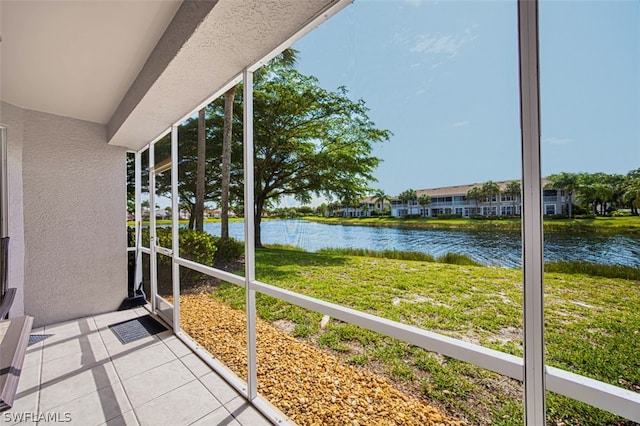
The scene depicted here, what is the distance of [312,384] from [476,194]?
210 cm

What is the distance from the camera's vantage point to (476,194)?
1435 millimetres

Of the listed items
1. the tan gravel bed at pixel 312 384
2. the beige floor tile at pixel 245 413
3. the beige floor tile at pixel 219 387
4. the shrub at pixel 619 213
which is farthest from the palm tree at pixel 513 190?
the beige floor tile at pixel 219 387

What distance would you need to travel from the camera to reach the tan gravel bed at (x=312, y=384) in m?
1.98

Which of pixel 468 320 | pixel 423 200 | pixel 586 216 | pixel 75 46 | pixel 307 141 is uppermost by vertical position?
pixel 75 46

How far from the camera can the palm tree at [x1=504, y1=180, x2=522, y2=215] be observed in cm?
119

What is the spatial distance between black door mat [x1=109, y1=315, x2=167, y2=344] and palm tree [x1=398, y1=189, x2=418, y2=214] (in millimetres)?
A: 3316

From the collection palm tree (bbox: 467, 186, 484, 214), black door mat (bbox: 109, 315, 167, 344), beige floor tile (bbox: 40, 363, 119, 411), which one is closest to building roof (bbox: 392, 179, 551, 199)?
palm tree (bbox: 467, 186, 484, 214)

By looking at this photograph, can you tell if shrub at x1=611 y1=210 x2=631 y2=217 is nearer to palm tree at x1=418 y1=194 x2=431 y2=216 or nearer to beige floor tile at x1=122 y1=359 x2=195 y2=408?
palm tree at x1=418 y1=194 x2=431 y2=216

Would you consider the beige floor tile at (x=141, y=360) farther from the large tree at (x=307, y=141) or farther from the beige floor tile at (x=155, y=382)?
the large tree at (x=307, y=141)

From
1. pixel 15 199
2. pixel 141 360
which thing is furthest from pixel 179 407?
pixel 15 199

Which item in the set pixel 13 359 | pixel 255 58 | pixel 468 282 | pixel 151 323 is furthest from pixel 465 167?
pixel 151 323

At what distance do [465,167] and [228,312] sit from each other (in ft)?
12.2

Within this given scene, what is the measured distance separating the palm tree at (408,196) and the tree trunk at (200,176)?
3742 millimetres

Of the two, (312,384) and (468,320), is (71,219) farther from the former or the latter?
(468,320)
